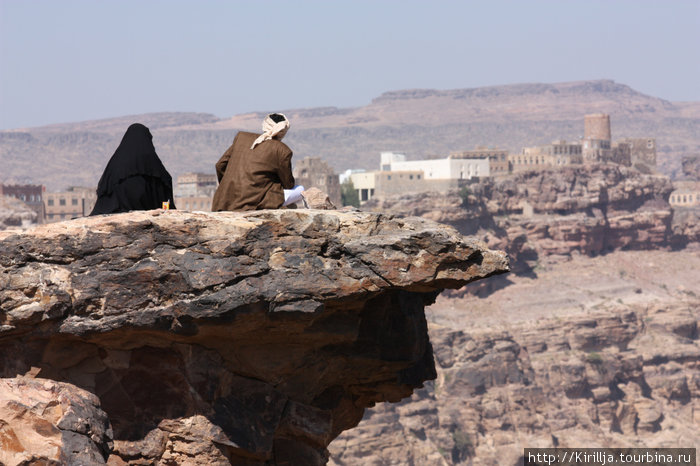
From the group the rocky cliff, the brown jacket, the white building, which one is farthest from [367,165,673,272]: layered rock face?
the brown jacket

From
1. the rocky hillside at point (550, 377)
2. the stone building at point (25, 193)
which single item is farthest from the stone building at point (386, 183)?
the stone building at point (25, 193)

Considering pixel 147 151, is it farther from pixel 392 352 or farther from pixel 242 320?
pixel 392 352

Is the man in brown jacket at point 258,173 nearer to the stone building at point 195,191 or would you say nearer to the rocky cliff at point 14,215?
the rocky cliff at point 14,215

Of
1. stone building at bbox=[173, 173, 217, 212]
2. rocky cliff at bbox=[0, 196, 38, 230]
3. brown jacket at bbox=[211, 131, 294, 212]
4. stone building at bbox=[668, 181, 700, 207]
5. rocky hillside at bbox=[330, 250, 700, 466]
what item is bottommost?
rocky hillside at bbox=[330, 250, 700, 466]

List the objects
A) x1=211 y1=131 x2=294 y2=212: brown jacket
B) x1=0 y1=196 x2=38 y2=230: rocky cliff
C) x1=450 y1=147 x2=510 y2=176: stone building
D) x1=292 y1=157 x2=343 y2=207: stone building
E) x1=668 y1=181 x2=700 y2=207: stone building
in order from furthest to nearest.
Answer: x1=668 y1=181 x2=700 y2=207: stone building
x1=450 y1=147 x2=510 y2=176: stone building
x1=292 y1=157 x2=343 y2=207: stone building
x1=0 y1=196 x2=38 y2=230: rocky cliff
x1=211 y1=131 x2=294 y2=212: brown jacket

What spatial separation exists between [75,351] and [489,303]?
8196 cm

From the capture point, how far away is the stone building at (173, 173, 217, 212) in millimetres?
81812

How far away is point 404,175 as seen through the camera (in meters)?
98.1

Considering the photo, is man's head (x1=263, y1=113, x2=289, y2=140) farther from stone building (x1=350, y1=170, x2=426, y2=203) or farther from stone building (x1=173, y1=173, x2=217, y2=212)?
stone building (x1=350, y1=170, x2=426, y2=203)

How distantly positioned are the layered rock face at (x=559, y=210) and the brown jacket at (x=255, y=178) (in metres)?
76.8

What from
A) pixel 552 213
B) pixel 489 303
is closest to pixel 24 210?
pixel 489 303

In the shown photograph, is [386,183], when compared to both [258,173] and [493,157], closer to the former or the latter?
[493,157]

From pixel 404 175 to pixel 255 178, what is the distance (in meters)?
85.5

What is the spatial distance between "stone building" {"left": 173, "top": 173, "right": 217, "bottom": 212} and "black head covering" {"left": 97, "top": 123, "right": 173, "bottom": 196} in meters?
67.8
